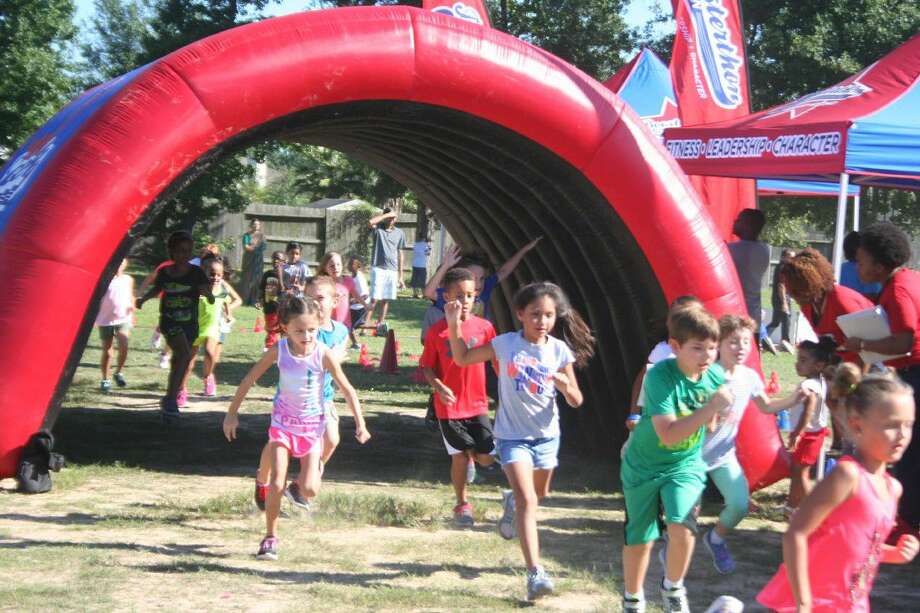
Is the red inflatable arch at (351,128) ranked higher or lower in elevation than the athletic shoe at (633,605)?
higher

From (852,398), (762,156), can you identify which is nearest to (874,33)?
(762,156)

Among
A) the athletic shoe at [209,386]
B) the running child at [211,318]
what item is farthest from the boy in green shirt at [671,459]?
the athletic shoe at [209,386]

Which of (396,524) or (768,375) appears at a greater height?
Answer: (768,375)

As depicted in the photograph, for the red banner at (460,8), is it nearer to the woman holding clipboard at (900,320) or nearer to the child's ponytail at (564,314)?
the child's ponytail at (564,314)

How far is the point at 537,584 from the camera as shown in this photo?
18.9 ft

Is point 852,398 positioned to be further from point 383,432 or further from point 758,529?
point 383,432

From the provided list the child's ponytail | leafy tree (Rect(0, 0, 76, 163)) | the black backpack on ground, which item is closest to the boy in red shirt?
the child's ponytail

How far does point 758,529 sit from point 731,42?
26.2 ft

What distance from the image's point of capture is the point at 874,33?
28.9m

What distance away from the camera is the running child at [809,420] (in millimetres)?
7168

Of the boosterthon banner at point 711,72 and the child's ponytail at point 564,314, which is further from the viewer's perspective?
the boosterthon banner at point 711,72

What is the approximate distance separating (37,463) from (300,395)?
207 centimetres

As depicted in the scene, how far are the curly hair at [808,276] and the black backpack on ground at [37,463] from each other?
15.5 feet

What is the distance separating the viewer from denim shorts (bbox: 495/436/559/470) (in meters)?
6.11
